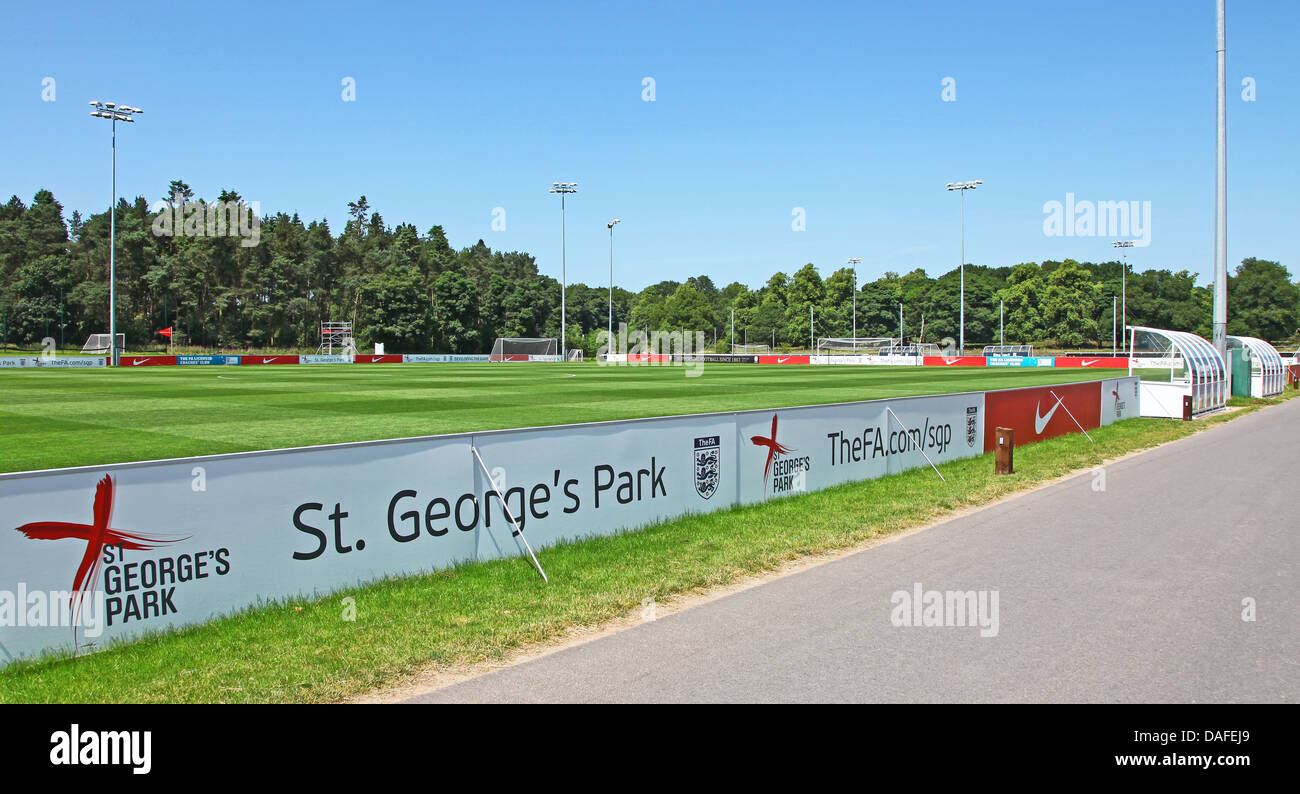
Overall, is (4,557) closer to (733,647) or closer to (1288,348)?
(733,647)

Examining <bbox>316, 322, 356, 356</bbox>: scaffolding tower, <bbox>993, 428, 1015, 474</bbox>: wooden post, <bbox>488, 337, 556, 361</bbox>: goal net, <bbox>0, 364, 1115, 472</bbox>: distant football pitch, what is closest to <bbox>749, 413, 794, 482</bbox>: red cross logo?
<bbox>993, 428, 1015, 474</bbox>: wooden post

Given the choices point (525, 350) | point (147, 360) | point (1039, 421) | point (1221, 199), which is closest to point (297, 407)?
point (1039, 421)

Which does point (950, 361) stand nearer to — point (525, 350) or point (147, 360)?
point (525, 350)

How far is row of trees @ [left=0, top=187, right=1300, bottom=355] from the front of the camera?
80750 mm

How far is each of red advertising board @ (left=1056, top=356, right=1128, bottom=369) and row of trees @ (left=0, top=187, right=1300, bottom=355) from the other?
5096cm

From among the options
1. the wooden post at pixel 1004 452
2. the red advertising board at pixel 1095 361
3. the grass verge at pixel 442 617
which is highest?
the red advertising board at pixel 1095 361

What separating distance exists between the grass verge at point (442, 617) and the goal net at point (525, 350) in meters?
70.6

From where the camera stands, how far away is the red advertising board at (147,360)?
55312 millimetres

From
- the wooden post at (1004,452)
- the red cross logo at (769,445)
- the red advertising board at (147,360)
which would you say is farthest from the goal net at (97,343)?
the wooden post at (1004,452)

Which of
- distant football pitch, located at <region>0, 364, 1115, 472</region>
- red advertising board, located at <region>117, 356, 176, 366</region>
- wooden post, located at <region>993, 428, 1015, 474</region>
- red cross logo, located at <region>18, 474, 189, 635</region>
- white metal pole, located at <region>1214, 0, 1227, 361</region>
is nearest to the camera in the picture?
red cross logo, located at <region>18, 474, 189, 635</region>

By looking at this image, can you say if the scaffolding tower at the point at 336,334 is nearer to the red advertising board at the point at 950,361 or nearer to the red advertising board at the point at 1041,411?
the red advertising board at the point at 950,361

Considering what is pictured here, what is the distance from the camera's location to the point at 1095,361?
6378cm

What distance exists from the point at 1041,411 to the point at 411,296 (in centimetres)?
7715

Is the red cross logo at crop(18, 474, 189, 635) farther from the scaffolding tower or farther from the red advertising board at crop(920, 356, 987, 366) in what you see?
the scaffolding tower
